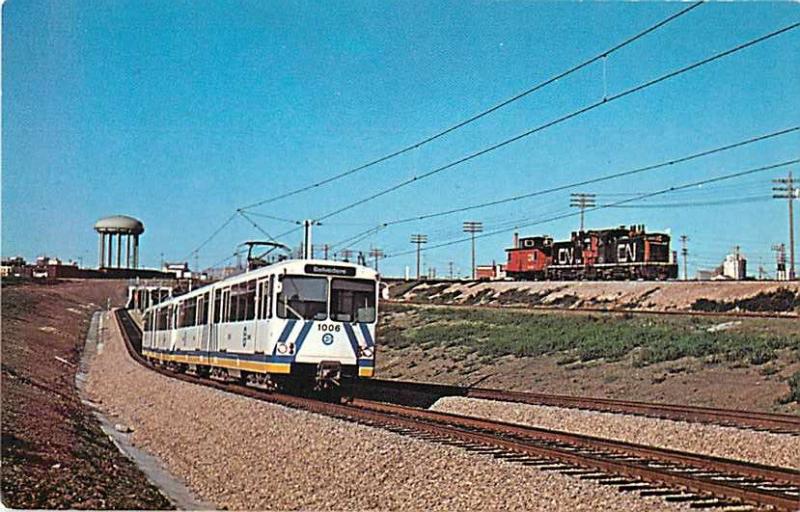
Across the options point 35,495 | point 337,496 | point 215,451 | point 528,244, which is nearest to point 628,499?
point 337,496

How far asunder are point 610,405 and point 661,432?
2728 millimetres

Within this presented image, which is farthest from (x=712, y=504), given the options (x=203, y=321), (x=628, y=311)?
(x=628, y=311)

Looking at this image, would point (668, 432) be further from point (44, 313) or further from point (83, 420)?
point (44, 313)

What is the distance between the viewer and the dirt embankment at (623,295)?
35500 millimetres

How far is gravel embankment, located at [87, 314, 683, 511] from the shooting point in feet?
28.8

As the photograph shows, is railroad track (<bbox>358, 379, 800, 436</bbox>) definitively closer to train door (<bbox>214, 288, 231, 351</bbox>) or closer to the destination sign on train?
train door (<bbox>214, 288, 231, 351</bbox>)

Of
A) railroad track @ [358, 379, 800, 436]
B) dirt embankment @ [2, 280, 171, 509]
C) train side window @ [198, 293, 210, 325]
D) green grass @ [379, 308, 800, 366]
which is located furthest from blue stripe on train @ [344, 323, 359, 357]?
green grass @ [379, 308, 800, 366]

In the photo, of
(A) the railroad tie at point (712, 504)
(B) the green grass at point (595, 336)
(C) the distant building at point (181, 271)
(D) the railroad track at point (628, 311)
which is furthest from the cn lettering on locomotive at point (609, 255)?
(A) the railroad tie at point (712, 504)

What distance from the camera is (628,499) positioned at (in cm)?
827

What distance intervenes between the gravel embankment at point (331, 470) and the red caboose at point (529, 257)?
35.4 meters

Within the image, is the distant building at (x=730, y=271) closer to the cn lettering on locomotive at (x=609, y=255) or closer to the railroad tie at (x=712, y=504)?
the cn lettering on locomotive at (x=609, y=255)

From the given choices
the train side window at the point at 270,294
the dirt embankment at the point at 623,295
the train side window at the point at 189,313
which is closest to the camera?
the train side window at the point at 270,294

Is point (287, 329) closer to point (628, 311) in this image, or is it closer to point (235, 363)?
point (235, 363)

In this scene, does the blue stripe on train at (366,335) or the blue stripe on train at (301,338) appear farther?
the blue stripe on train at (366,335)
